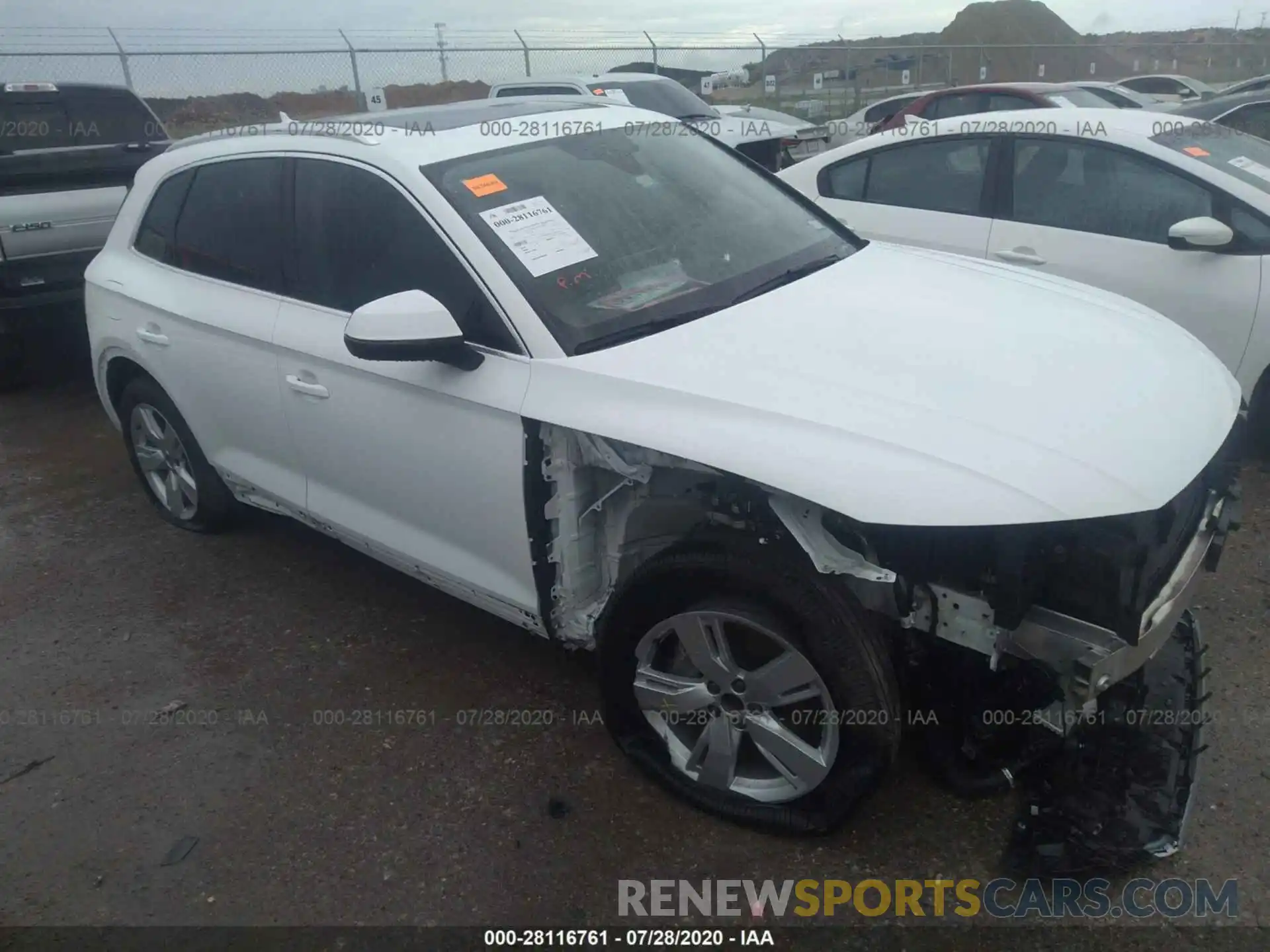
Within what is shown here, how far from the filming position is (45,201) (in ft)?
19.9

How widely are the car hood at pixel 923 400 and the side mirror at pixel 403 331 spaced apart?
28 cm

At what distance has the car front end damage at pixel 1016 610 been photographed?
2109mm

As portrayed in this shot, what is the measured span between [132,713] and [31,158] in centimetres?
446

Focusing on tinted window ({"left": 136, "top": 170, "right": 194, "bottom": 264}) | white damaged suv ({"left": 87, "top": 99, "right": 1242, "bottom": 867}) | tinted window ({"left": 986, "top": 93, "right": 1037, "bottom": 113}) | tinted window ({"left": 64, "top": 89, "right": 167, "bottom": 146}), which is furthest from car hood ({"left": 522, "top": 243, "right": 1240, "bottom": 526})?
tinted window ({"left": 986, "top": 93, "right": 1037, "bottom": 113})

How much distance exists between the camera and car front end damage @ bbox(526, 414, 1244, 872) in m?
2.11

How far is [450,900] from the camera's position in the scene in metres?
2.53

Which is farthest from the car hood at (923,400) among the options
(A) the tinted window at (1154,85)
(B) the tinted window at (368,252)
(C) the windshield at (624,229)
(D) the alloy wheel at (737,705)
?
(A) the tinted window at (1154,85)

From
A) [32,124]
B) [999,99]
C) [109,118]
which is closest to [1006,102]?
[999,99]

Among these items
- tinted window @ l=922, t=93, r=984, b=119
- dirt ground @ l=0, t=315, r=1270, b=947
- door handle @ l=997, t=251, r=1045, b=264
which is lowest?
dirt ground @ l=0, t=315, r=1270, b=947

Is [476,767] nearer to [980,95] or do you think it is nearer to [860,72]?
[980,95]

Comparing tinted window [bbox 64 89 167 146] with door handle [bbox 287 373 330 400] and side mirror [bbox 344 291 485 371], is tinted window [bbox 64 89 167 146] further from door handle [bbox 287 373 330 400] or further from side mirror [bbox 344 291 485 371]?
side mirror [bbox 344 291 485 371]

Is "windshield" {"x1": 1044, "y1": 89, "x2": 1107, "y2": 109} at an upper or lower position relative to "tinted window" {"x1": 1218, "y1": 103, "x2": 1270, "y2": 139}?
upper

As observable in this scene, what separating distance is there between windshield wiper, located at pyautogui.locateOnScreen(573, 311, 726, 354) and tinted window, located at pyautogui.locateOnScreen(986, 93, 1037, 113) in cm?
841

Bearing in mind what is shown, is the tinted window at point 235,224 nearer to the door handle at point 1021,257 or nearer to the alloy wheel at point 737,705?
the alloy wheel at point 737,705
